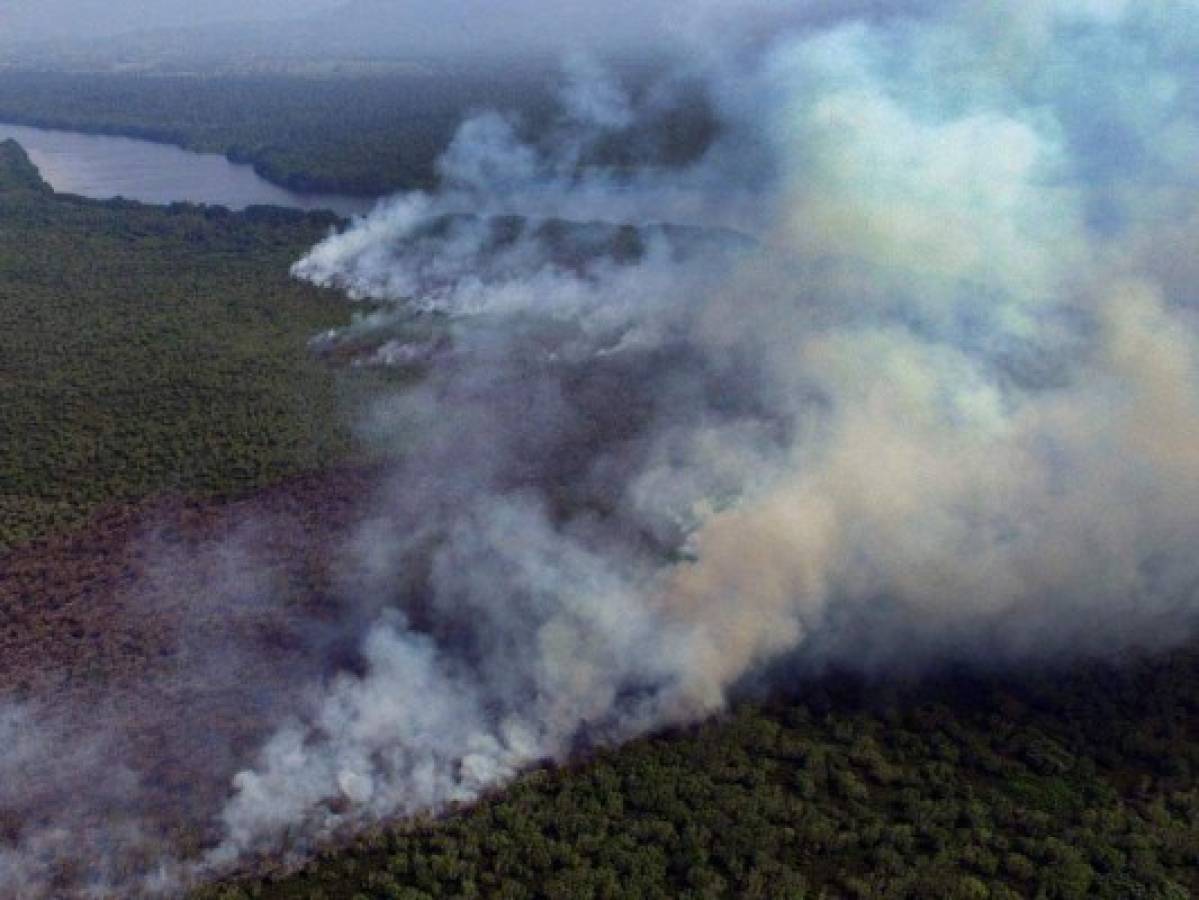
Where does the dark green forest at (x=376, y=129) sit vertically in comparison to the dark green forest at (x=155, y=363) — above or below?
above

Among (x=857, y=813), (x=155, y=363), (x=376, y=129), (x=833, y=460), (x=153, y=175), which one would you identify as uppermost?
(x=153, y=175)

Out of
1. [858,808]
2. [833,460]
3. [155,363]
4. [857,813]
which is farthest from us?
[155,363]

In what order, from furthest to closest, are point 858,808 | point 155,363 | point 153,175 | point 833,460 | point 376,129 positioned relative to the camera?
1. point 376,129
2. point 153,175
3. point 155,363
4. point 833,460
5. point 858,808

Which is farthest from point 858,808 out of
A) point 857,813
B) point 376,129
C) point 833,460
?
point 376,129

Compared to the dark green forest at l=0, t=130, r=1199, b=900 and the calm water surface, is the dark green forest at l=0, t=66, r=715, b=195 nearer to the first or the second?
the calm water surface

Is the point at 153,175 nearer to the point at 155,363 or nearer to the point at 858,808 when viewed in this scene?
the point at 155,363

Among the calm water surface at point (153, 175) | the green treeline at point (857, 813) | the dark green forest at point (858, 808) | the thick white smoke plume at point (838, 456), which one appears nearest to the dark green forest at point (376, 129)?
the calm water surface at point (153, 175)

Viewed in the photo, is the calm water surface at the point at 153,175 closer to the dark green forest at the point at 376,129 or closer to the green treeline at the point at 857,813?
the dark green forest at the point at 376,129
